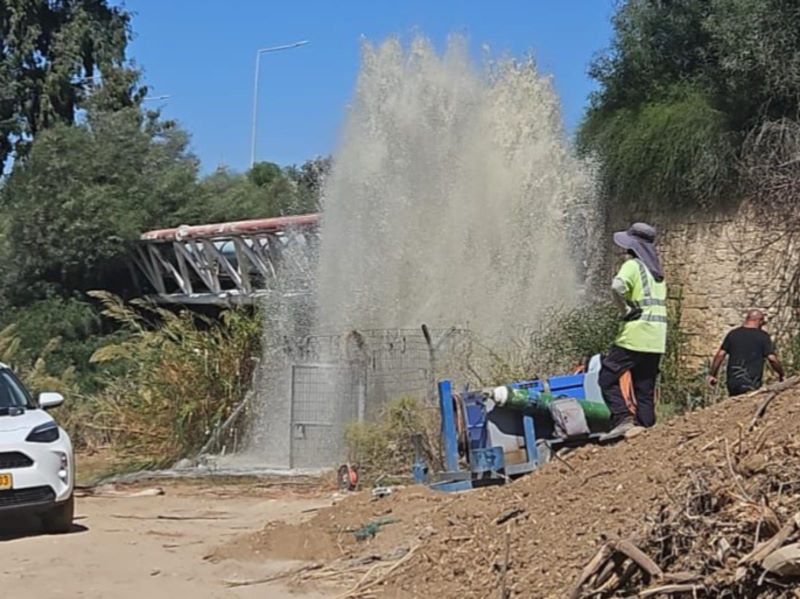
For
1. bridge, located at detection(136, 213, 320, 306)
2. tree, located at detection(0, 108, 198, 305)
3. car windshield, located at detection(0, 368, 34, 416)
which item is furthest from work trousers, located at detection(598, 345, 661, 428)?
tree, located at detection(0, 108, 198, 305)

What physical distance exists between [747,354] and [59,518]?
6488mm

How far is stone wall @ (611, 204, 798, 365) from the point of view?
15203mm

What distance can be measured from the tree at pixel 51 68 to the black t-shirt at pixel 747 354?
24.9 m

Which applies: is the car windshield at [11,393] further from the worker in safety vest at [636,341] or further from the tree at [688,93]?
the tree at [688,93]

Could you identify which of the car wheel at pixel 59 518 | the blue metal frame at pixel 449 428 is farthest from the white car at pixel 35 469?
the blue metal frame at pixel 449 428

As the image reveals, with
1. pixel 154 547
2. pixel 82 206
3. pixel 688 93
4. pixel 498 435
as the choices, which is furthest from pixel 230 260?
pixel 498 435

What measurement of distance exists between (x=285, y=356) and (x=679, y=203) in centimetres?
547

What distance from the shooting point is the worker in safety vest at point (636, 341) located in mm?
9273

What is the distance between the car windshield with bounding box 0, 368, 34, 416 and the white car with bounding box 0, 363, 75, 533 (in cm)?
13

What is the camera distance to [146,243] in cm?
2817

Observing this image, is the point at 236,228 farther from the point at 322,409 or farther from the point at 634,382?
the point at 634,382

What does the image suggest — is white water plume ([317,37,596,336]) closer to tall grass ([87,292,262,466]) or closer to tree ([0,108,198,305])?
tall grass ([87,292,262,466])

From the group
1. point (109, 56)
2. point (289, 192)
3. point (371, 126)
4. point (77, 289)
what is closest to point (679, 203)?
point (371, 126)

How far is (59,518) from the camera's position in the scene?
34.8 feet
